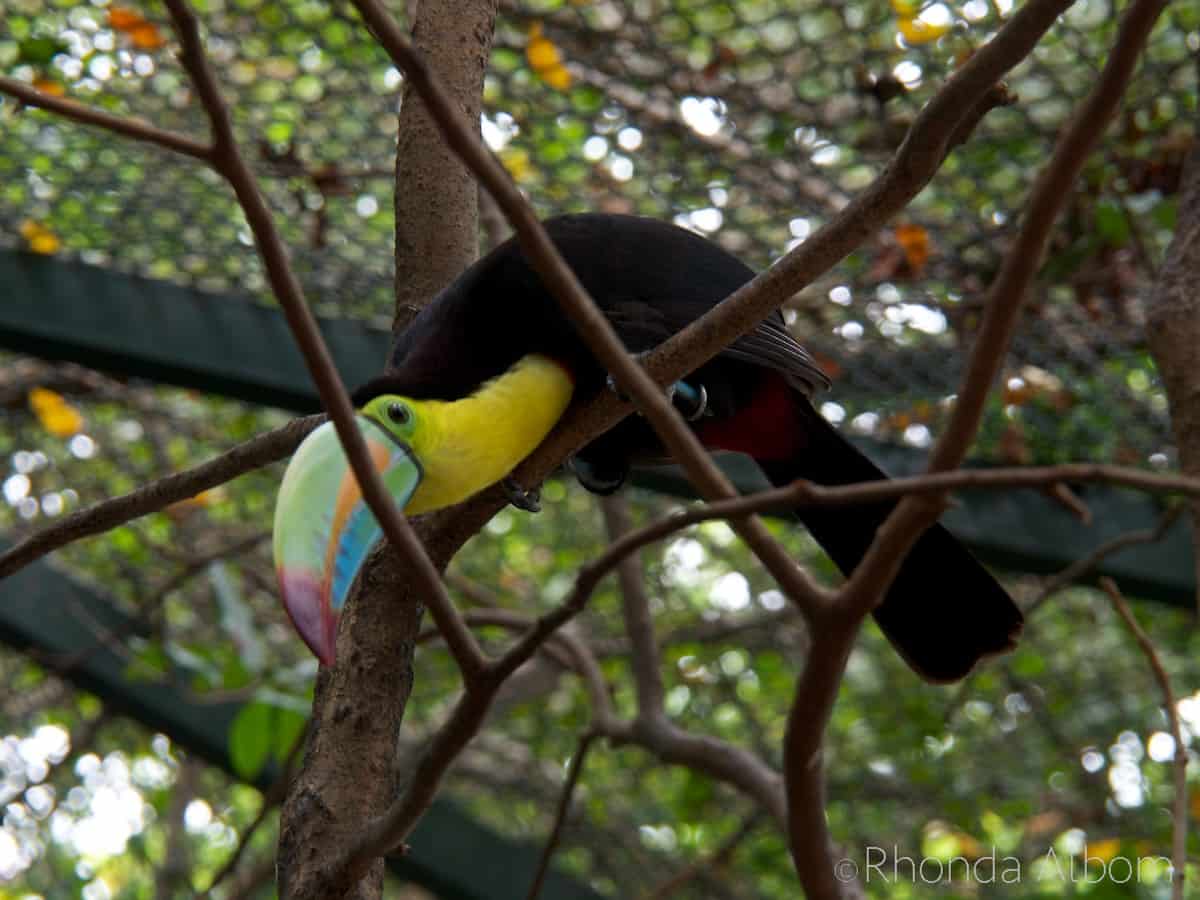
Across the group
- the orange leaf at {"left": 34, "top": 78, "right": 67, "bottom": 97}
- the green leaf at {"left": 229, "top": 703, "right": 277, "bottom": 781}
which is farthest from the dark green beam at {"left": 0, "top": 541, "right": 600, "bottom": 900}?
the orange leaf at {"left": 34, "top": 78, "right": 67, "bottom": 97}

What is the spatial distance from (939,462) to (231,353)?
1889 millimetres

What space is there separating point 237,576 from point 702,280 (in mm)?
1858

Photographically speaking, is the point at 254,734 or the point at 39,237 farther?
the point at 39,237

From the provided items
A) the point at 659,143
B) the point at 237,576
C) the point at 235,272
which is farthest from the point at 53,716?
the point at 659,143

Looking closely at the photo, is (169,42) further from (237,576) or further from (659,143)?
(237,576)

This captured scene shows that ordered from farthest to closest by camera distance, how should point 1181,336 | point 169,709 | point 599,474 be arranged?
1. point 169,709
2. point 599,474
3. point 1181,336

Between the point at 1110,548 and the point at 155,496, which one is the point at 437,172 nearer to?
the point at 155,496

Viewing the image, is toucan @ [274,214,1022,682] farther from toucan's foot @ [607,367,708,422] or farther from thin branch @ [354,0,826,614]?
thin branch @ [354,0,826,614]

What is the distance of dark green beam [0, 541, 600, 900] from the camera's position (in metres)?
2.69

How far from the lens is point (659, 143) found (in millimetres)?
2340

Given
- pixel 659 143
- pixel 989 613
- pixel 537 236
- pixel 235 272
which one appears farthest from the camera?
pixel 235 272

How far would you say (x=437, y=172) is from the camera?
156 cm

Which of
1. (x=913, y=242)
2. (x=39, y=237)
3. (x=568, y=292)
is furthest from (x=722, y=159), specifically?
(x=568, y=292)

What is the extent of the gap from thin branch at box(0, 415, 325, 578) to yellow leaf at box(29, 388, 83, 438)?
62.3 inches
